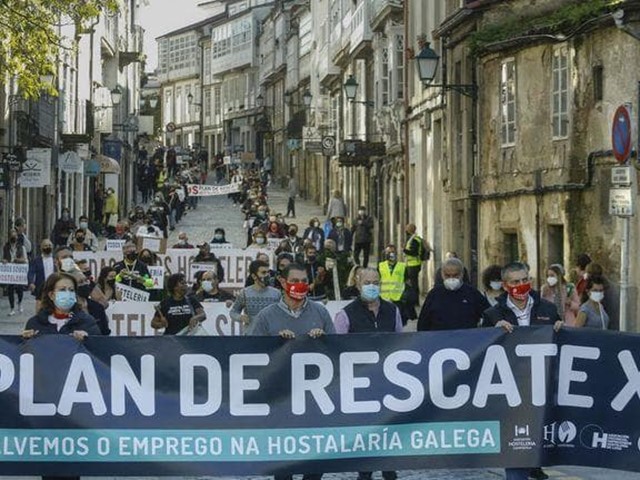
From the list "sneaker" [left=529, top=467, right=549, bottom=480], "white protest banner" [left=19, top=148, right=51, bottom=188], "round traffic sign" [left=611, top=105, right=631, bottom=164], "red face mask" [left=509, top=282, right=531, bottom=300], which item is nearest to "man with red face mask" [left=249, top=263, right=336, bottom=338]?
"red face mask" [left=509, top=282, right=531, bottom=300]

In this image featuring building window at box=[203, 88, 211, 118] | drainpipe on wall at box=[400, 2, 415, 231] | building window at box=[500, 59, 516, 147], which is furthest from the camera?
building window at box=[203, 88, 211, 118]

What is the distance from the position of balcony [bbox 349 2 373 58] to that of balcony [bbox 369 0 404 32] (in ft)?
4.42

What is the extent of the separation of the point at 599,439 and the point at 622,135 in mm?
5623

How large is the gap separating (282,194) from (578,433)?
72686mm

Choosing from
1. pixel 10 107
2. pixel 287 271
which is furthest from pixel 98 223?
pixel 287 271

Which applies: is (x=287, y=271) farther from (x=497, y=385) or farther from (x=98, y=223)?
(x=98, y=223)

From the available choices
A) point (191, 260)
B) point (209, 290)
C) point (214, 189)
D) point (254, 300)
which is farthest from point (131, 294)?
point (214, 189)

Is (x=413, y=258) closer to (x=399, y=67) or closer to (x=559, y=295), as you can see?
(x=559, y=295)

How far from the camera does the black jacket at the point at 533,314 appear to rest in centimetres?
1221

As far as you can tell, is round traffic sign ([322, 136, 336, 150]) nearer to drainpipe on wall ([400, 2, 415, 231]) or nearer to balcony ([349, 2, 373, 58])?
balcony ([349, 2, 373, 58])

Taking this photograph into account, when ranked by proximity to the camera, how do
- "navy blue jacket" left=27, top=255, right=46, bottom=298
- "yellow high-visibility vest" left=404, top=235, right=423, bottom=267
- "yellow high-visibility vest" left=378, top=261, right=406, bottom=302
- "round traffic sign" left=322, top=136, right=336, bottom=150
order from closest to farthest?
"yellow high-visibility vest" left=378, top=261, right=406, bottom=302 < "navy blue jacket" left=27, top=255, right=46, bottom=298 < "yellow high-visibility vest" left=404, top=235, right=423, bottom=267 < "round traffic sign" left=322, top=136, right=336, bottom=150

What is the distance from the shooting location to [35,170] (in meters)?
37.1

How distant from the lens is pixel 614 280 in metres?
25.0

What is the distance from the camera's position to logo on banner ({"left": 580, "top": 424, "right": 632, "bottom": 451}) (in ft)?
35.5
